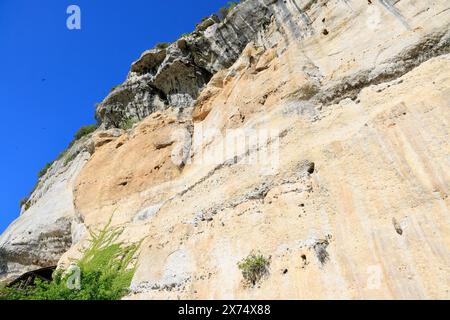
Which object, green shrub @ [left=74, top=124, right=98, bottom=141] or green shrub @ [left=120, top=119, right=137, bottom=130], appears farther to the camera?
green shrub @ [left=74, top=124, right=98, bottom=141]

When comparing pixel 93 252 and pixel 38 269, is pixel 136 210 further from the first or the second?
pixel 38 269

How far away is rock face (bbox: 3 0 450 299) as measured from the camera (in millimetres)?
7980

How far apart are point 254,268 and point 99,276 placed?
630 cm

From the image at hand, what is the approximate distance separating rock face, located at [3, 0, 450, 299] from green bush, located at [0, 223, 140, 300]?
0.57 metres

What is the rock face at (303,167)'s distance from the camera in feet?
26.2

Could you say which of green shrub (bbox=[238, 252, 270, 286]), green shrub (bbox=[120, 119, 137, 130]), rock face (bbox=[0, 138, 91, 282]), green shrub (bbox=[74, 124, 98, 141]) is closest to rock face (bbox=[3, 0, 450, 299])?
green shrub (bbox=[238, 252, 270, 286])

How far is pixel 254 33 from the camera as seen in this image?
17875 millimetres

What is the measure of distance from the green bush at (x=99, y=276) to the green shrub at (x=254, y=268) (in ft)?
13.5

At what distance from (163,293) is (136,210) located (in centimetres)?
562

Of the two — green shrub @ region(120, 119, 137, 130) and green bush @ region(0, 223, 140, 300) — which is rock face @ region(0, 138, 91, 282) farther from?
green bush @ region(0, 223, 140, 300)

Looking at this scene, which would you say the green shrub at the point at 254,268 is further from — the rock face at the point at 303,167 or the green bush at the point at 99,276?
the green bush at the point at 99,276

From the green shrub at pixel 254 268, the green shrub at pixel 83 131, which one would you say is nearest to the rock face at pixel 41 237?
the green shrub at pixel 83 131

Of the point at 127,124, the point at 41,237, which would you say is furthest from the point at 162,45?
the point at 41,237
